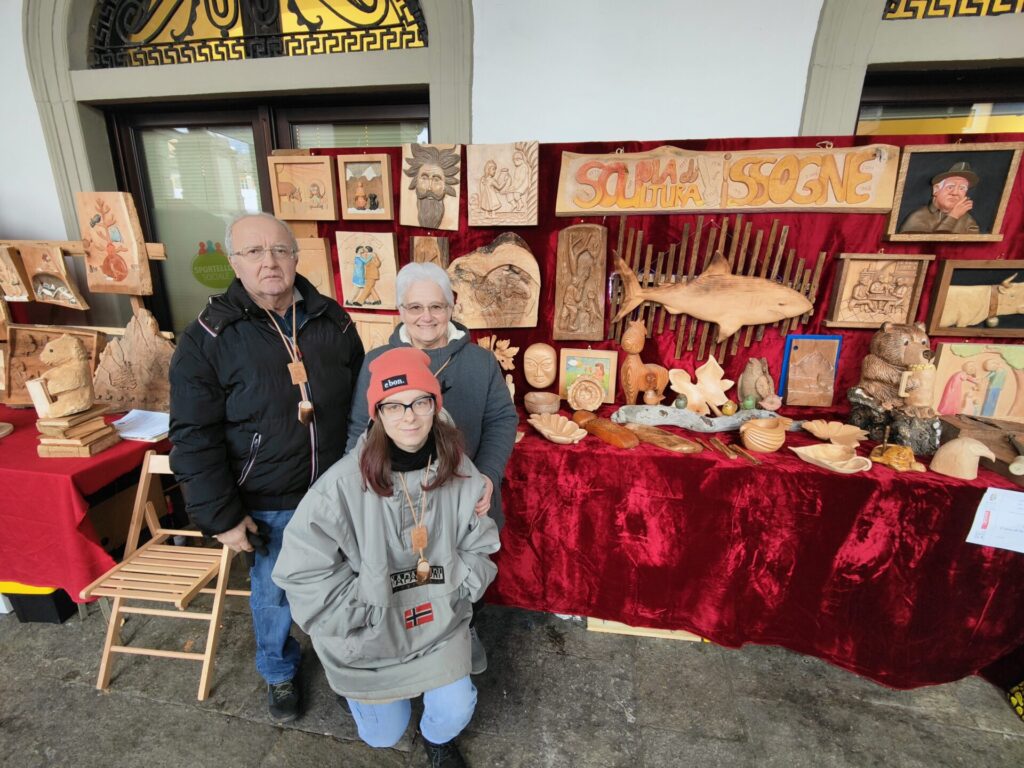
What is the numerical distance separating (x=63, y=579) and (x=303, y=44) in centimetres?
332

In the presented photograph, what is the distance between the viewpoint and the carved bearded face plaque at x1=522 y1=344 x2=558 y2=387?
2426 mm

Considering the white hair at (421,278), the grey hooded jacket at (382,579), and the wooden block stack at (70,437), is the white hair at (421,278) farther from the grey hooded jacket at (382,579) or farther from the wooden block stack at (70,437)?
the wooden block stack at (70,437)

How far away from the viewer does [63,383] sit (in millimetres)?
2061

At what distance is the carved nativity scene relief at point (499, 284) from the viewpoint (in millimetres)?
2383

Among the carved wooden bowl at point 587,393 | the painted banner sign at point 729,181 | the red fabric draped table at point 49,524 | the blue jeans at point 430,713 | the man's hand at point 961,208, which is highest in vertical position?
the painted banner sign at point 729,181

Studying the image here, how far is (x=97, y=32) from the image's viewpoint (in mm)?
3057

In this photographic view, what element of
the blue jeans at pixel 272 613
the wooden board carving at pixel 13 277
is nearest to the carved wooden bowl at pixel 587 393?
the blue jeans at pixel 272 613

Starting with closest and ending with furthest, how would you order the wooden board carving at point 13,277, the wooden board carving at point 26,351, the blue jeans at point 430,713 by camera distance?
the blue jeans at point 430,713 → the wooden board carving at point 26,351 → the wooden board carving at point 13,277

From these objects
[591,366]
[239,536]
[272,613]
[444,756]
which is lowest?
[444,756]

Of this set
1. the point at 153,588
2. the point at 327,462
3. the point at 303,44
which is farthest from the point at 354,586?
the point at 303,44

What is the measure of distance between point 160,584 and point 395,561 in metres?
1.18

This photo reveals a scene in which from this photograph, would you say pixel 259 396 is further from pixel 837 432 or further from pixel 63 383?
pixel 837 432

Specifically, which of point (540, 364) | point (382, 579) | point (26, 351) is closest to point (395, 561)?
point (382, 579)

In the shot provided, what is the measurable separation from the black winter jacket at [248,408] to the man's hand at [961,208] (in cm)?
277
